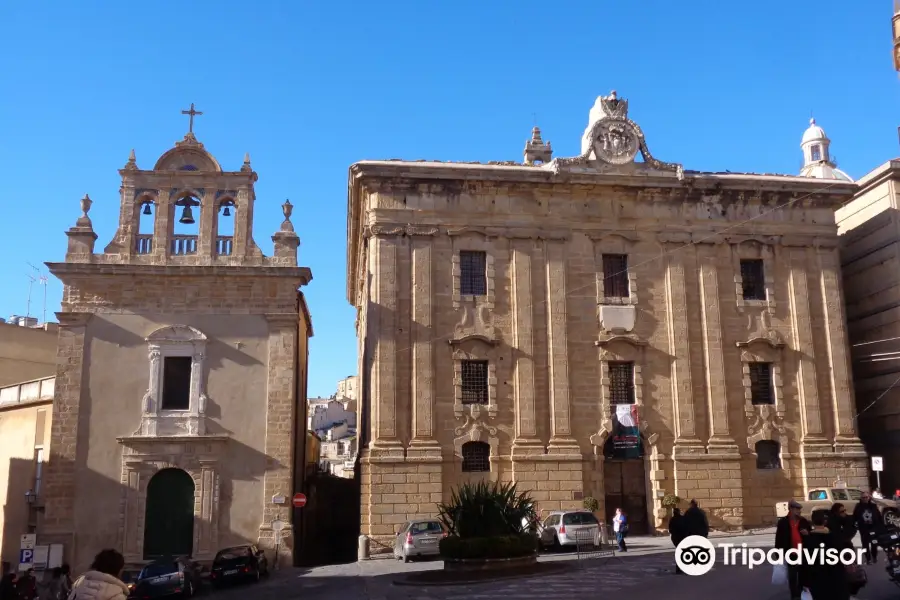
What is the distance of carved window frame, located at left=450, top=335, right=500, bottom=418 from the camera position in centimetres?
3092

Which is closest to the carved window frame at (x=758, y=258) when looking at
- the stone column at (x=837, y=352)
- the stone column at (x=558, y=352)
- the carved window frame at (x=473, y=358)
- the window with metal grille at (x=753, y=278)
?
the window with metal grille at (x=753, y=278)

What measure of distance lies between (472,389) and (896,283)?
18.0 metres

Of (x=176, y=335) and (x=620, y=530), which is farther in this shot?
(x=176, y=335)

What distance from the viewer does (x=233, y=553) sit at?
25.7m

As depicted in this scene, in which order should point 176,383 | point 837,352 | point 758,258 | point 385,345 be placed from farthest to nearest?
point 758,258, point 837,352, point 385,345, point 176,383

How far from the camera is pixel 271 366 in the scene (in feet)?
96.8

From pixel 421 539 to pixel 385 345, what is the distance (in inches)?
283

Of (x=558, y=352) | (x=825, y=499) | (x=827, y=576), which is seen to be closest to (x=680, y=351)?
(x=558, y=352)

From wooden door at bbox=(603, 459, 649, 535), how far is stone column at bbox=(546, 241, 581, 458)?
1877 millimetres

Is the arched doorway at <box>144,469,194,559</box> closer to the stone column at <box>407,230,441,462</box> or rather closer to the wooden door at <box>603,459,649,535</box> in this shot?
the stone column at <box>407,230,441,462</box>

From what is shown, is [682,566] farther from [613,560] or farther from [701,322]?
[701,322]

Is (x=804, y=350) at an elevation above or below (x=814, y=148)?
below

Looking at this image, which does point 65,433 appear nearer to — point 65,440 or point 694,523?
point 65,440

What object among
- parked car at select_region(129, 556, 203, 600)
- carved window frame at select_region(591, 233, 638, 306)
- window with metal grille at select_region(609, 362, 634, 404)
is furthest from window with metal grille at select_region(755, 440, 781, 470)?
parked car at select_region(129, 556, 203, 600)
